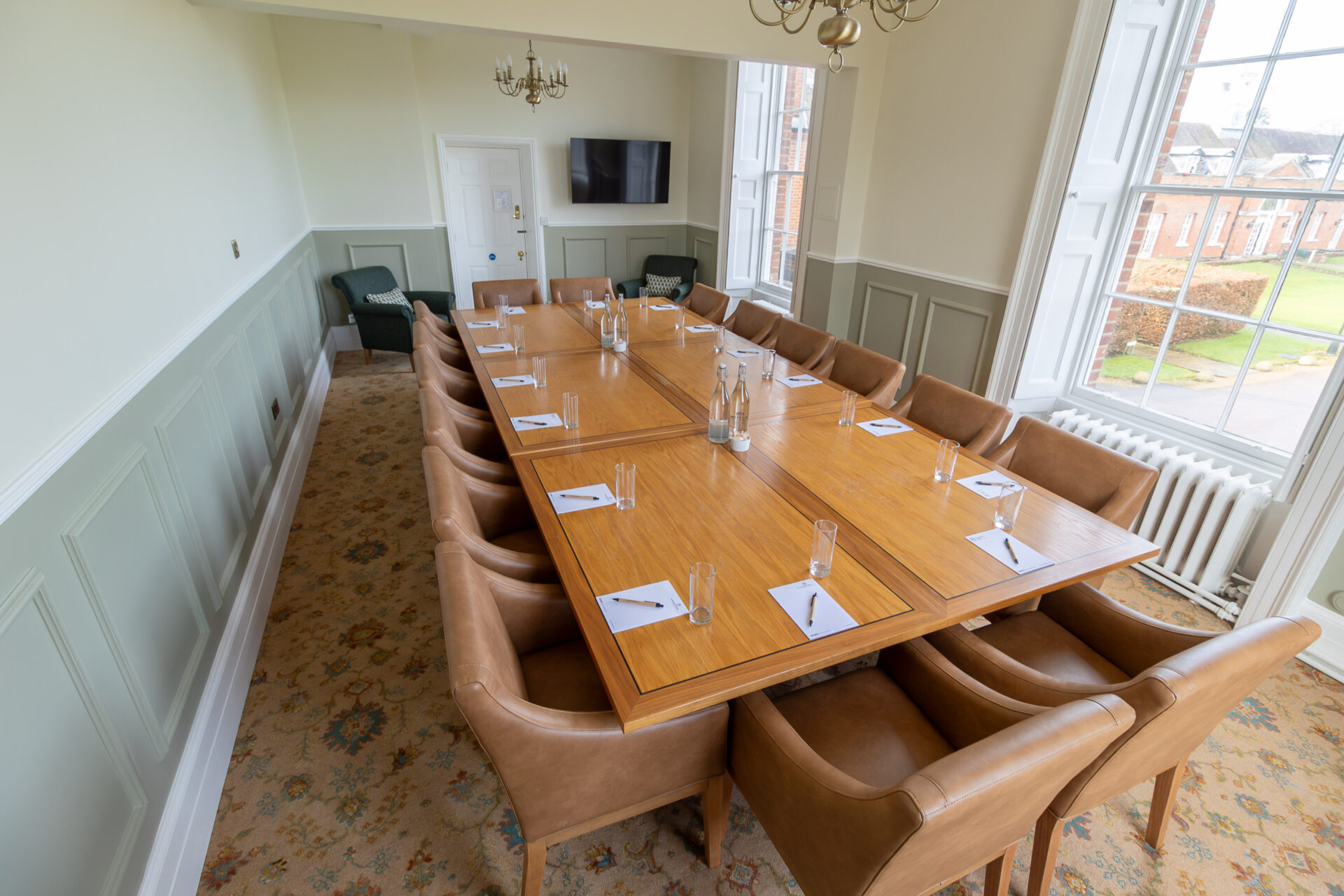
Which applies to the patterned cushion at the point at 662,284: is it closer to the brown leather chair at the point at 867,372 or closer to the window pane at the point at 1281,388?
the brown leather chair at the point at 867,372

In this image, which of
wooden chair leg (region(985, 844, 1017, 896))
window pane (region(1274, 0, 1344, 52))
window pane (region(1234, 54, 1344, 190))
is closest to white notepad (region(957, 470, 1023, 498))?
wooden chair leg (region(985, 844, 1017, 896))

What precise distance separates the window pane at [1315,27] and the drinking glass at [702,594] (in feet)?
10.8

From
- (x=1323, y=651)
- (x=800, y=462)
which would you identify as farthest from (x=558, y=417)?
(x=1323, y=651)

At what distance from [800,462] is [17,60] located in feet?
7.50

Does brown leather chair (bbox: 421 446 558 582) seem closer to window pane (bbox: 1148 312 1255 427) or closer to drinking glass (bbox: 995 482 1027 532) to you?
drinking glass (bbox: 995 482 1027 532)

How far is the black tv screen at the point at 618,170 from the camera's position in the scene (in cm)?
645

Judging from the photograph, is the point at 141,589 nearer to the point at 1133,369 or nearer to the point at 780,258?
the point at 1133,369

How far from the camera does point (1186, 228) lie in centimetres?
301

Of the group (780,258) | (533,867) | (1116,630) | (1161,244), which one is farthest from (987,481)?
(780,258)

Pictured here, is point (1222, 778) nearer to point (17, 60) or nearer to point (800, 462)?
point (800, 462)

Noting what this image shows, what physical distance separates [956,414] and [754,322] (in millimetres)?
1832

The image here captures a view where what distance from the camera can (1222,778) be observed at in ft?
6.54

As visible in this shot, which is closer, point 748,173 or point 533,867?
point 533,867

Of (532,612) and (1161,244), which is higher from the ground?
(1161,244)
